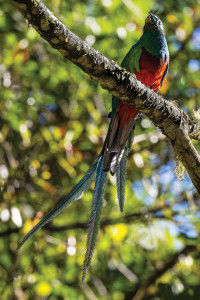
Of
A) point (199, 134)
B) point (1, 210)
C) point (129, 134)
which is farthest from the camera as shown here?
point (1, 210)

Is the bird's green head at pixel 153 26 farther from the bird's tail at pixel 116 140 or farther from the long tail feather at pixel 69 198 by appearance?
the long tail feather at pixel 69 198

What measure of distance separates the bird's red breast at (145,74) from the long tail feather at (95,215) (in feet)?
0.94

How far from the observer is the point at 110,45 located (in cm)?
288

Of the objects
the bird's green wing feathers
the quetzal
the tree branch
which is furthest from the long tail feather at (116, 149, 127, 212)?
the bird's green wing feathers

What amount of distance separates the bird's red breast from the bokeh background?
2.32ft

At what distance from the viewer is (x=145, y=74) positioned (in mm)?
2080

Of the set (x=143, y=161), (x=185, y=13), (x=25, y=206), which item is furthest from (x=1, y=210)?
(x=185, y=13)

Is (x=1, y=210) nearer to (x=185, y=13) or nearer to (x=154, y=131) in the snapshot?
(x=154, y=131)

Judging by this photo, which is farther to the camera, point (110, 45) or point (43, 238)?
point (110, 45)

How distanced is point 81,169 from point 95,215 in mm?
1232

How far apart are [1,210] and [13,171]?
0.89 feet

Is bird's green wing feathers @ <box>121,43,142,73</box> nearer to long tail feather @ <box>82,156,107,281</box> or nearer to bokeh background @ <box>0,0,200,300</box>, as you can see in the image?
long tail feather @ <box>82,156,107,281</box>

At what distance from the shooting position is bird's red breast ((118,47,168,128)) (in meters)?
2.06

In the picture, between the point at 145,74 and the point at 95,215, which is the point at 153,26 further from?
the point at 95,215
